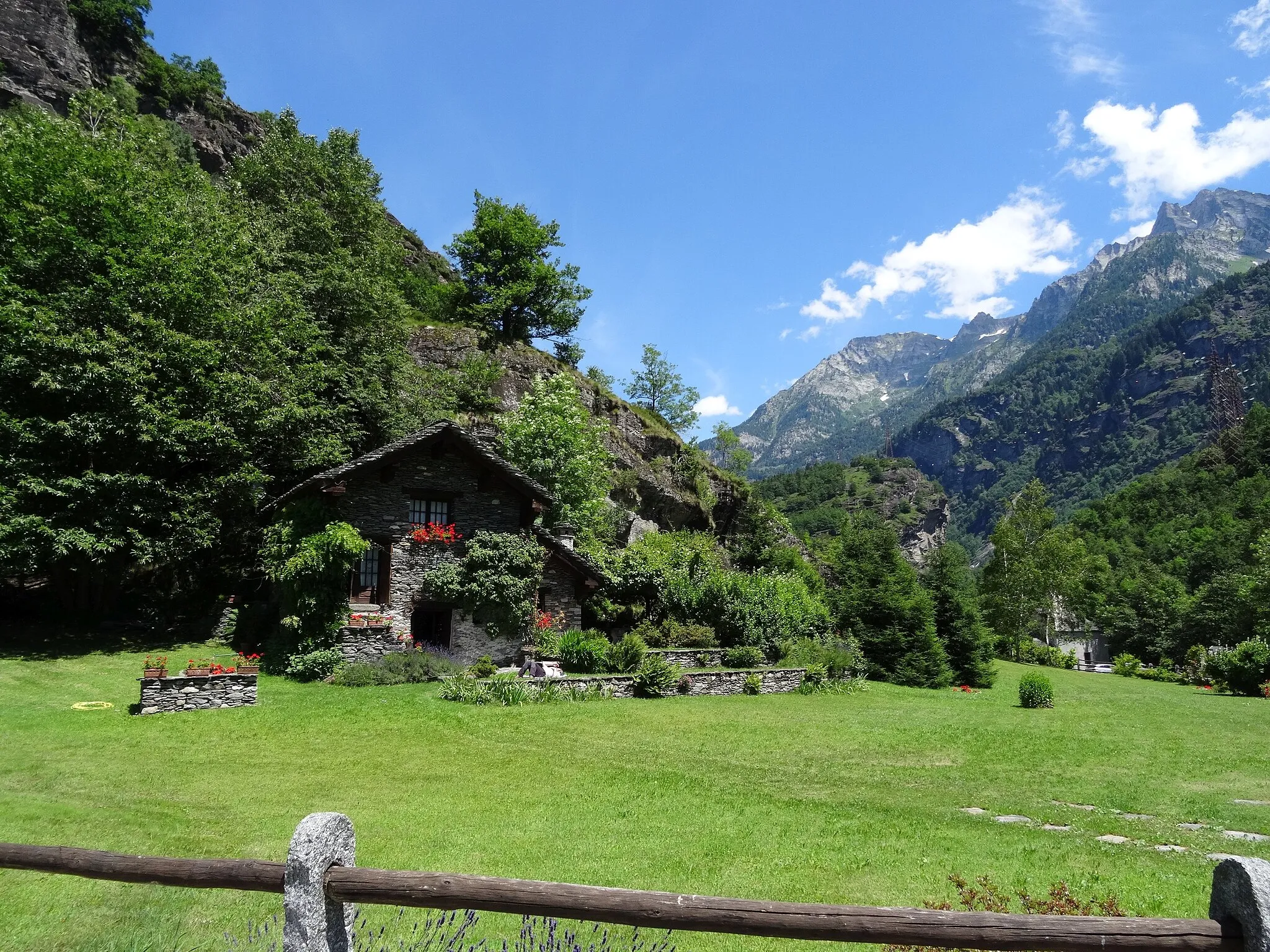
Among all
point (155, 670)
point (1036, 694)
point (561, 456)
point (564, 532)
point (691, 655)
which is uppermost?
point (561, 456)

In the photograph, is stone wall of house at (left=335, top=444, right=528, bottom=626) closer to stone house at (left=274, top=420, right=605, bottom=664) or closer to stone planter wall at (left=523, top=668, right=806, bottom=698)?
stone house at (left=274, top=420, right=605, bottom=664)

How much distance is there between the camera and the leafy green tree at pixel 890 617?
29.7 meters

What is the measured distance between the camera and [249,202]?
33594 mm

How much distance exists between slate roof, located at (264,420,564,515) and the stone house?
29 mm

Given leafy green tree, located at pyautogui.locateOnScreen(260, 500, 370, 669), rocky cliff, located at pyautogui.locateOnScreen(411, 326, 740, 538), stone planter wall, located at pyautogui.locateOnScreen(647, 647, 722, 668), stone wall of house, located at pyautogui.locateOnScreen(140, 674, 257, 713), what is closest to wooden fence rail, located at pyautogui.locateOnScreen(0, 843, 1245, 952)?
stone wall of house, located at pyautogui.locateOnScreen(140, 674, 257, 713)

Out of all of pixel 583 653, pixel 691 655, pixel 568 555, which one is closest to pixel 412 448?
pixel 568 555

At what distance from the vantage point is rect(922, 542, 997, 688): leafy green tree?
31.5 meters

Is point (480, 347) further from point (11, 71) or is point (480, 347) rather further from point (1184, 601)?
point (1184, 601)

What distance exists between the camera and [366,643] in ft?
68.5

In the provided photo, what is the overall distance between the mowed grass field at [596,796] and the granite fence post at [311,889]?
3.00 m

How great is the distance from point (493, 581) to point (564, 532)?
5.05 m

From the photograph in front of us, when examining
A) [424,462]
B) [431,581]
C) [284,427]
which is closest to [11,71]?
[284,427]

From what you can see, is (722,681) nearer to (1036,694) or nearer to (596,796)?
(1036,694)

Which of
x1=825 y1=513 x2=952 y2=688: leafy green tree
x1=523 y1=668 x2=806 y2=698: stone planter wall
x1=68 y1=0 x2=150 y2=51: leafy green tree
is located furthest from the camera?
x1=68 y1=0 x2=150 y2=51: leafy green tree
